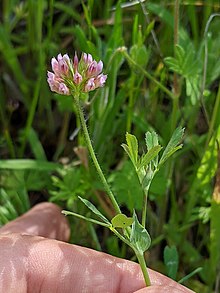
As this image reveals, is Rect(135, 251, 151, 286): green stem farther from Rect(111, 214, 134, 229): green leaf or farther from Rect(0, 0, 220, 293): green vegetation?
Rect(0, 0, 220, 293): green vegetation

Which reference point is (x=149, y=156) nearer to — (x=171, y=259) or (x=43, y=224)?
(x=171, y=259)

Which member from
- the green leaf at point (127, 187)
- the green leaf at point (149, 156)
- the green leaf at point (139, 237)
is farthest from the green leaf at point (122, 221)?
the green leaf at point (127, 187)

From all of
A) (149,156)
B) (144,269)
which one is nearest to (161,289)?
(144,269)

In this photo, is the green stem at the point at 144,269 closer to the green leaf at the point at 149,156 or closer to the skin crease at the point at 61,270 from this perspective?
the skin crease at the point at 61,270

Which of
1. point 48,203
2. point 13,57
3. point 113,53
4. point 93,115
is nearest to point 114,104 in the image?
point 93,115

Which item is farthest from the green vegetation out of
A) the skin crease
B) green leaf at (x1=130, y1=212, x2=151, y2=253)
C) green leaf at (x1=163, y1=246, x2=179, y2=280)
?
green leaf at (x1=130, y1=212, x2=151, y2=253)

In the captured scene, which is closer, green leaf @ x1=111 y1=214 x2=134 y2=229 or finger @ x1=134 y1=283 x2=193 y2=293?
green leaf @ x1=111 y1=214 x2=134 y2=229
